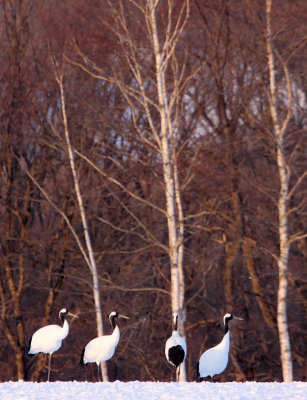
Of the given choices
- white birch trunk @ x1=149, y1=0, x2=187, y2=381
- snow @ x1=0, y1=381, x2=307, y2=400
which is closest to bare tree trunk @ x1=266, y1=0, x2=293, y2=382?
white birch trunk @ x1=149, y1=0, x2=187, y2=381

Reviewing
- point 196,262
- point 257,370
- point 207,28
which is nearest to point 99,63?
point 207,28

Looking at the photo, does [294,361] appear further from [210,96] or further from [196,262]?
[210,96]

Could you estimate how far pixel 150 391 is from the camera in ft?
32.6

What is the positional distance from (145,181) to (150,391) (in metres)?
12.1

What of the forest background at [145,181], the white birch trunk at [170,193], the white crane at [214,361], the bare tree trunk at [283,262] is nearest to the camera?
the white crane at [214,361]

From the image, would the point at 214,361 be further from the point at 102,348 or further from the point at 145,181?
the point at 145,181

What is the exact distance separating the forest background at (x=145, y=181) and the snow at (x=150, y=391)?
10.1 meters

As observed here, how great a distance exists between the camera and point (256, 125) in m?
22.7

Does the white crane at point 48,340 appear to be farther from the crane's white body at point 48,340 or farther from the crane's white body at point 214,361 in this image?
the crane's white body at point 214,361

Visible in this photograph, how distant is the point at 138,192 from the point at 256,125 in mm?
4209

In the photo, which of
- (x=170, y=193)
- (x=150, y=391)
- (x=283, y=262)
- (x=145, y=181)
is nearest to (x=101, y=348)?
(x=150, y=391)

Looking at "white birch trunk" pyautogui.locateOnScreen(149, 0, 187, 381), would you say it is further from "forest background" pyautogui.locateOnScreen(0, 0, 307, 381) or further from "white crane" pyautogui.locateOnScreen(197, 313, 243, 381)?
"forest background" pyautogui.locateOnScreen(0, 0, 307, 381)

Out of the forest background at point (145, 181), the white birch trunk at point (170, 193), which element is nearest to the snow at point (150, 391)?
the white birch trunk at point (170, 193)

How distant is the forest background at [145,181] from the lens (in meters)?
21.7
